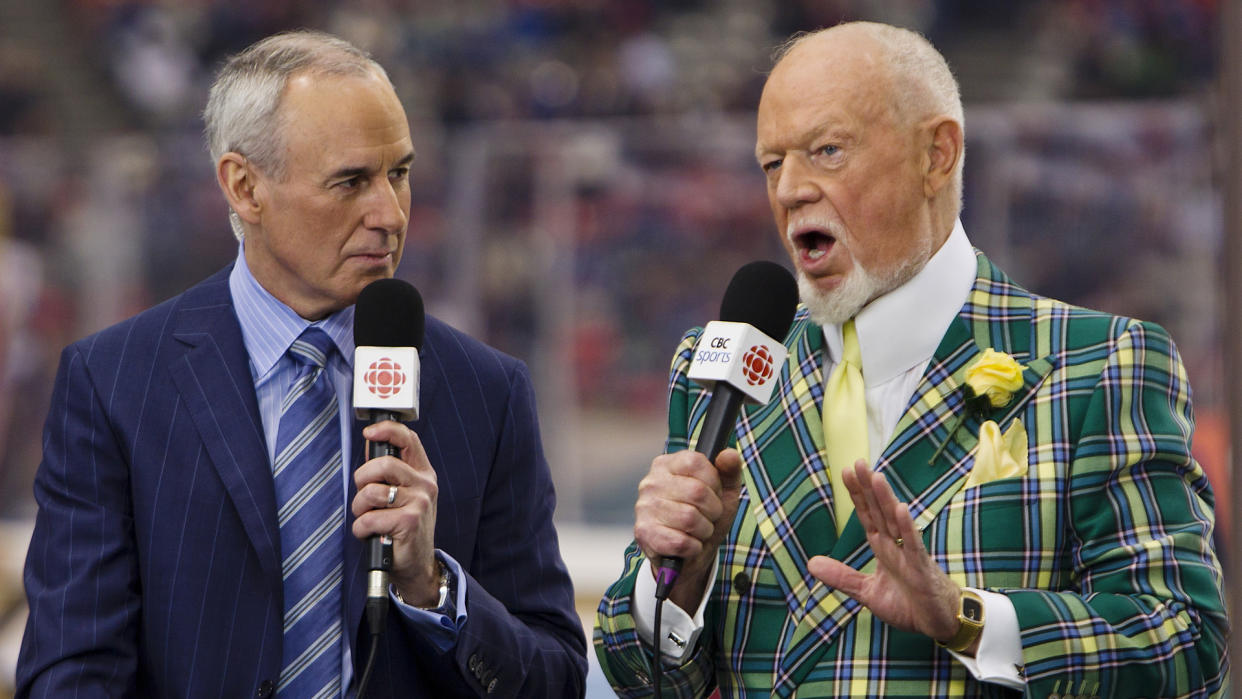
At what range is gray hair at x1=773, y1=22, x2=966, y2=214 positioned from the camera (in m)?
2.20

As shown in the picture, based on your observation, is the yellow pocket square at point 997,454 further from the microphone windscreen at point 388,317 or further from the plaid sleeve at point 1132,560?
the microphone windscreen at point 388,317

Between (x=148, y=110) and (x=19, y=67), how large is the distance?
0.99 m

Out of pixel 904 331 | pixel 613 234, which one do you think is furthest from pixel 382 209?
pixel 613 234

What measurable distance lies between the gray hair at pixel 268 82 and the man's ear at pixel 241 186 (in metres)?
0.02

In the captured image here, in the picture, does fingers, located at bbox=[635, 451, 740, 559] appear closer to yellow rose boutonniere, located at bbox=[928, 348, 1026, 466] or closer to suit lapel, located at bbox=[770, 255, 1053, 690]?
suit lapel, located at bbox=[770, 255, 1053, 690]

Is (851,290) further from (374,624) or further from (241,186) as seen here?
(241,186)

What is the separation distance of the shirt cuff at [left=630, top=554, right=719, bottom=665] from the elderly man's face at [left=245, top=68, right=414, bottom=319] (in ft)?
2.09

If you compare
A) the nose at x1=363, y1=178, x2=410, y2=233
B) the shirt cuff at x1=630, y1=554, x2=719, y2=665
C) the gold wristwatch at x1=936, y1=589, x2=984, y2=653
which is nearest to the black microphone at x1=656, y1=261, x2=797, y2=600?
the shirt cuff at x1=630, y1=554, x2=719, y2=665

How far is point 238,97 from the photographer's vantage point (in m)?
2.36

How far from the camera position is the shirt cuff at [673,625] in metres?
2.03

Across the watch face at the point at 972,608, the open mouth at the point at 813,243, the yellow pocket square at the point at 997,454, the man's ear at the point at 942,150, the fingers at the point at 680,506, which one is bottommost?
the watch face at the point at 972,608

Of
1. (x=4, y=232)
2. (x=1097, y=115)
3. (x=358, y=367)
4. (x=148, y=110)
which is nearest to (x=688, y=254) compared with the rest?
(x=1097, y=115)

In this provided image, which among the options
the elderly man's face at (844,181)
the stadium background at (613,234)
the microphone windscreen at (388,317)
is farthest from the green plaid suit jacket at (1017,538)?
the stadium background at (613,234)

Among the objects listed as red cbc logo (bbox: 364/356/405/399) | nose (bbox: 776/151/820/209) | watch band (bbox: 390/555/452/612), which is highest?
nose (bbox: 776/151/820/209)
